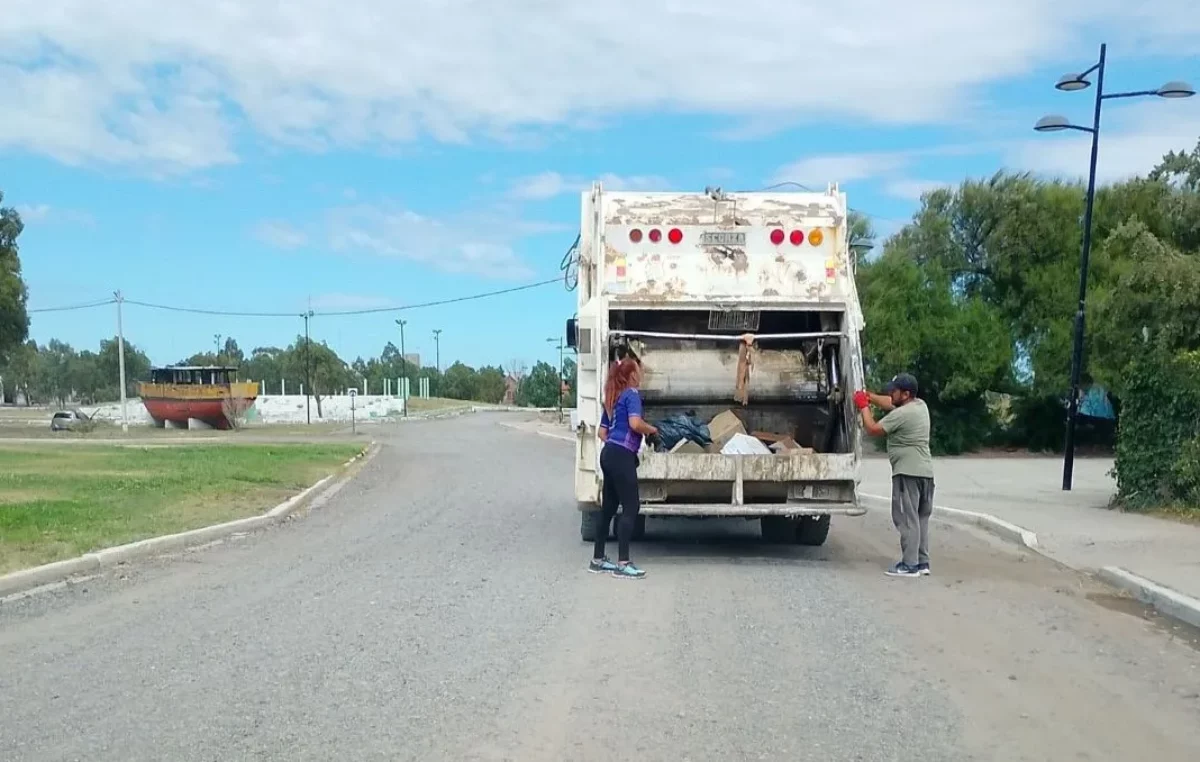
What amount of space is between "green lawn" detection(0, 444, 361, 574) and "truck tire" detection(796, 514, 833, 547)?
6524 mm

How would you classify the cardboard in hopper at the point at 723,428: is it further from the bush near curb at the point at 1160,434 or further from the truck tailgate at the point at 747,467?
the bush near curb at the point at 1160,434

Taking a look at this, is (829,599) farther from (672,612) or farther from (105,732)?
(105,732)

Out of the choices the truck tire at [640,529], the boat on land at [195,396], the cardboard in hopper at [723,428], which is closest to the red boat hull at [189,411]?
the boat on land at [195,396]

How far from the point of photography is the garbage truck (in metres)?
10.9

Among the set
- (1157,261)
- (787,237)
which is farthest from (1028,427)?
(787,237)

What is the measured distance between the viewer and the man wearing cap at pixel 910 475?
34.1ft

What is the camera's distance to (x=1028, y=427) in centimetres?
3192

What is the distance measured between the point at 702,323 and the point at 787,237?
117 centimetres

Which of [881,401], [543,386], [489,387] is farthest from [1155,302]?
[489,387]

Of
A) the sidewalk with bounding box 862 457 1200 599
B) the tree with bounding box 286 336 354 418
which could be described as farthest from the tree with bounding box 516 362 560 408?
the sidewalk with bounding box 862 457 1200 599

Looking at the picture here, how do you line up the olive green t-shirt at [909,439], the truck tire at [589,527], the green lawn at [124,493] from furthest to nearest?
the truck tire at [589,527] < the green lawn at [124,493] < the olive green t-shirt at [909,439]

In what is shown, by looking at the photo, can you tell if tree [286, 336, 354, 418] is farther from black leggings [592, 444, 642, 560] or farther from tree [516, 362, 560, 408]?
black leggings [592, 444, 642, 560]

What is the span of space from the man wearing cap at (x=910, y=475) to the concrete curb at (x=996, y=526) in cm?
245

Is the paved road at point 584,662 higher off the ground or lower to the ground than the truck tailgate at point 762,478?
lower
